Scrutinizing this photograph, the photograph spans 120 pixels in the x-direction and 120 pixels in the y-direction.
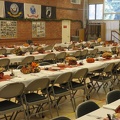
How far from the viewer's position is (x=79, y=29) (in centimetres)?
2338

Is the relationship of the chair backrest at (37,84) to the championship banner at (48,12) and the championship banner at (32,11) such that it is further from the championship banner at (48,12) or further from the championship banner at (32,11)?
the championship banner at (48,12)

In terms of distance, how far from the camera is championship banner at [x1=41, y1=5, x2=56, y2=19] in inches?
784

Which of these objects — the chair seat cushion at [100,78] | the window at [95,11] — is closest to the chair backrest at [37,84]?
the chair seat cushion at [100,78]

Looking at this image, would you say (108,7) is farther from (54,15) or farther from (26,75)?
(26,75)

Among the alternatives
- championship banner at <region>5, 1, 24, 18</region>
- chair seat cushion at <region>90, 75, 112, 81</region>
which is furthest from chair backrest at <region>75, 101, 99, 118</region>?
championship banner at <region>5, 1, 24, 18</region>

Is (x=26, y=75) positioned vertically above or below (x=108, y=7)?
below

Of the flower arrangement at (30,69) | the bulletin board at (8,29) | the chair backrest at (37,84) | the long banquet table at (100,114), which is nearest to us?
the long banquet table at (100,114)

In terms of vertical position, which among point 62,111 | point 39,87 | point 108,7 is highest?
point 108,7

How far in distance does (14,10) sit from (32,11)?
1647mm

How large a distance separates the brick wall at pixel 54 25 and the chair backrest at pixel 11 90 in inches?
501

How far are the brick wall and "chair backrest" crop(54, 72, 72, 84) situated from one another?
11.9 meters

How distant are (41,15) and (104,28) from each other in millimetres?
6525

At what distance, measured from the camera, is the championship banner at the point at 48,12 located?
65.3 ft

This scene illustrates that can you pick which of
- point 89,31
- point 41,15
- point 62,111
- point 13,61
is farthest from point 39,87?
point 89,31
